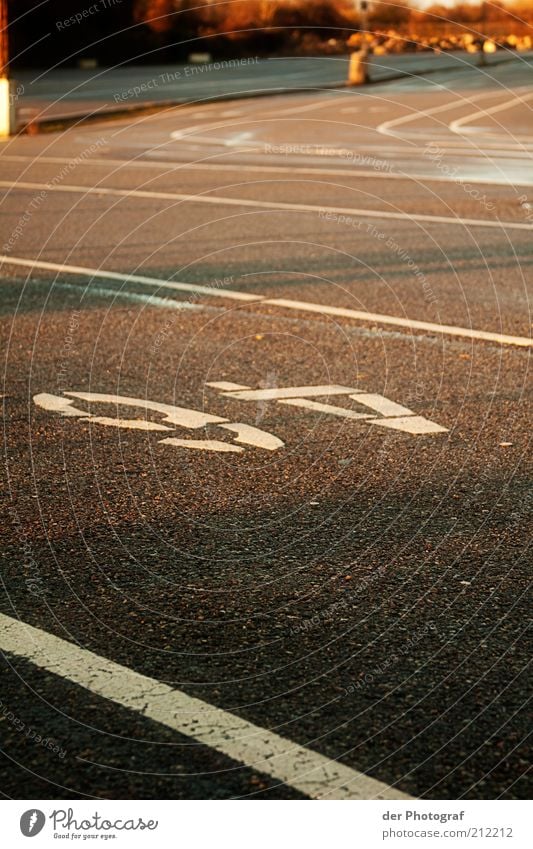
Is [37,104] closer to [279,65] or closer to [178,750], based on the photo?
[279,65]

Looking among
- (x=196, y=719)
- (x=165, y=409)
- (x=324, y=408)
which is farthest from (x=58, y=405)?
(x=196, y=719)

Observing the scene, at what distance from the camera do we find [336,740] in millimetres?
3105

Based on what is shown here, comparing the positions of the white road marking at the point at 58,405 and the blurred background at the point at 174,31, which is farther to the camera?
the blurred background at the point at 174,31

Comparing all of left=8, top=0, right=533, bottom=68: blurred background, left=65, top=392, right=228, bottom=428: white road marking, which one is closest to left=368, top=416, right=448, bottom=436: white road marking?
left=65, top=392, right=228, bottom=428: white road marking

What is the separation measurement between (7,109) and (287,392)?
20343mm

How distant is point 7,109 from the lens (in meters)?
25.1

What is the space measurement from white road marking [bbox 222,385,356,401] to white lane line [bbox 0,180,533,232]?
6.21 meters

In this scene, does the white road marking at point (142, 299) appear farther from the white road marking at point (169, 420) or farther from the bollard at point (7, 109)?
the bollard at point (7, 109)

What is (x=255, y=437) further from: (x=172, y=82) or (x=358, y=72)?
(x=172, y=82)

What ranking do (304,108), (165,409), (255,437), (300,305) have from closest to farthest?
(255,437) → (165,409) → (300,305) → (304,108)

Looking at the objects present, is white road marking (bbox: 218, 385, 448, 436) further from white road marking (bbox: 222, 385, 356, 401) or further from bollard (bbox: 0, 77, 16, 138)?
bollard (bbox: 0, 77, 16, 138)

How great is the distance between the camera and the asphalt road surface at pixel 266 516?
121 inches

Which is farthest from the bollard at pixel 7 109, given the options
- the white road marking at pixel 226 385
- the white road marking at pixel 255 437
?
the white road marking at pixel 255 437

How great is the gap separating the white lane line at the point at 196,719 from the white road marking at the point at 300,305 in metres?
4.47
